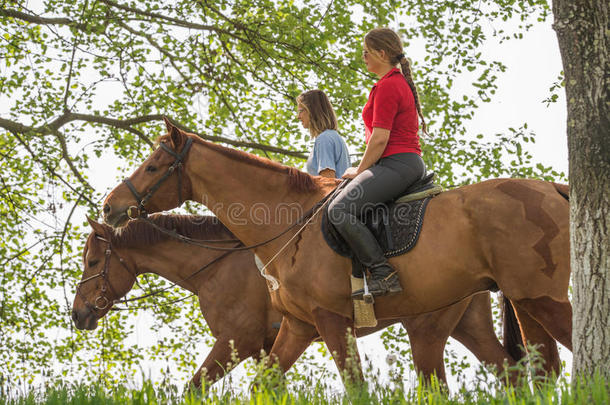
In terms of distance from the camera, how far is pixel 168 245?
26.5ft

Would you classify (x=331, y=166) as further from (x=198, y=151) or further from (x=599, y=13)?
(x=599, y=13)

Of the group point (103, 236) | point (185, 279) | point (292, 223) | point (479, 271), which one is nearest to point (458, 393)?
point (479, 271)

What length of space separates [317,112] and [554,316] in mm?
3007

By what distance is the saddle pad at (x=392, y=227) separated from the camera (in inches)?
217

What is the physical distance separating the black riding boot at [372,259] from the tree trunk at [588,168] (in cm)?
135

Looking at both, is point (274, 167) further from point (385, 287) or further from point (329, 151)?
point (385, 287)

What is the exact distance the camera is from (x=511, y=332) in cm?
677

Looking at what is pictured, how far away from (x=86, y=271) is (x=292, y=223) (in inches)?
129

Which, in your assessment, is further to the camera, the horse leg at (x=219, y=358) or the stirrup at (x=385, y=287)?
the horse leg at (x=219, y=358)

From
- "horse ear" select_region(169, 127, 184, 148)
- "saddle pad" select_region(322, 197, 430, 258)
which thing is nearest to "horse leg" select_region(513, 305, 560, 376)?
"saddle pad" select_region(322, 197, 430, 258)

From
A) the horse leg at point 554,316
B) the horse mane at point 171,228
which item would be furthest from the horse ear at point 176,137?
the horse leg at point 554,316

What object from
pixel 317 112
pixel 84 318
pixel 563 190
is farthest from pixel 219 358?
pixel 563 190

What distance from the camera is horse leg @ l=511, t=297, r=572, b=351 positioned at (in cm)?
521

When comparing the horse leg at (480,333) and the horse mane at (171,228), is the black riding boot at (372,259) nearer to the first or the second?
the horse leg at (480,333)
